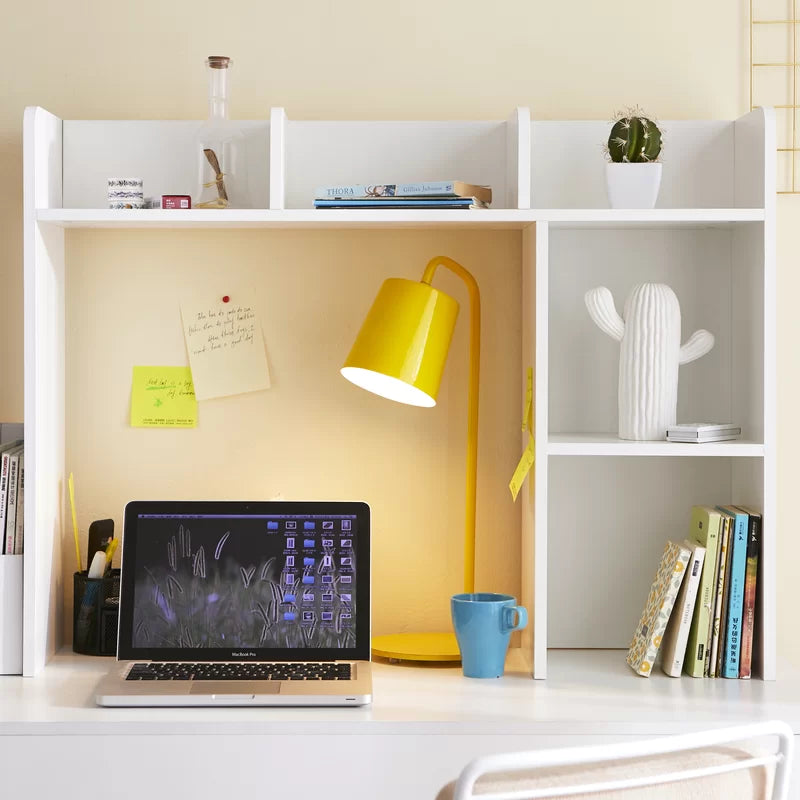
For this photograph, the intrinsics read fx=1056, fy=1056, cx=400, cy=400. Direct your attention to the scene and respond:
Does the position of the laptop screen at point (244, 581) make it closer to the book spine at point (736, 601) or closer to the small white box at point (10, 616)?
the small white box at point (10, 616)

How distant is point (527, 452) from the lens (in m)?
1.63

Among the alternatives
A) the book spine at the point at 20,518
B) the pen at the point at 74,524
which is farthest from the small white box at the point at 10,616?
the pen at the point at 74,524

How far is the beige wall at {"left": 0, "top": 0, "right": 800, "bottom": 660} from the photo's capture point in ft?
5.94

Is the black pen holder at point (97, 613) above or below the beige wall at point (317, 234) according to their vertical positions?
below

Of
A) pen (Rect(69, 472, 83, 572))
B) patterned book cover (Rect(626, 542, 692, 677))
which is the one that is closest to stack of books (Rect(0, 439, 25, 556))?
pen (Rect(69, 472, 83, 572))

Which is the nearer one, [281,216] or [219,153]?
[281,216]

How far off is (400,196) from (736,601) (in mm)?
798

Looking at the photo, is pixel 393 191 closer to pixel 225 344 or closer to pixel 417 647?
pixel 225 344

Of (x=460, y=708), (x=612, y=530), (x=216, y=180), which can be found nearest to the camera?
(x=460, y=708)

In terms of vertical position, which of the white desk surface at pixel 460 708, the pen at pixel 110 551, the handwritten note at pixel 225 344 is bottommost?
the white desk surface at pixel 460 708

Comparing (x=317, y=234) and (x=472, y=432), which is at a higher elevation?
(x=317, y=234)

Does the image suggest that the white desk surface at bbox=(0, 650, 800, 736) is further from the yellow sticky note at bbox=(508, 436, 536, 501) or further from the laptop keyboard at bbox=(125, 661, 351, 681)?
the yellow sticky note at bbox=(508, 436, 536, 501)

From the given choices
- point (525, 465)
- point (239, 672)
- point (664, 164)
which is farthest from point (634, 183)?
point (239, 672)

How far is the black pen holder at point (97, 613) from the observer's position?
1689mm
